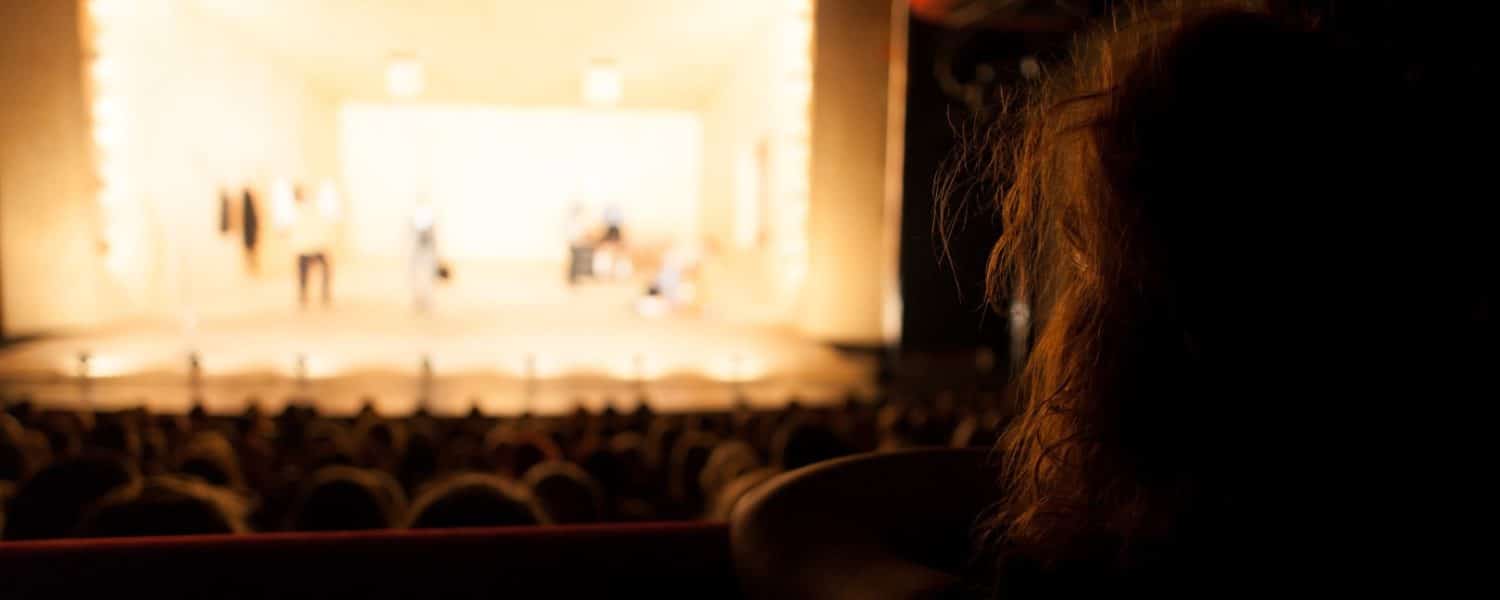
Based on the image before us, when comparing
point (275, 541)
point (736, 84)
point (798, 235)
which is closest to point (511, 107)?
point (736, 84)

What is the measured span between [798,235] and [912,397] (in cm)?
300

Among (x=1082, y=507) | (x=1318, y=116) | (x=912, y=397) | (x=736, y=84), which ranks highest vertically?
(x=736, y=84)

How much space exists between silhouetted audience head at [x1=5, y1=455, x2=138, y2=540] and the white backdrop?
13.7 metres

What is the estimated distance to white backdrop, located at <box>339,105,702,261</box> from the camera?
15.7 meters

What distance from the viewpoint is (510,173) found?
1588 centimetres

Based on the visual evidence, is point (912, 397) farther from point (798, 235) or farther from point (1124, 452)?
point (1124, 452)

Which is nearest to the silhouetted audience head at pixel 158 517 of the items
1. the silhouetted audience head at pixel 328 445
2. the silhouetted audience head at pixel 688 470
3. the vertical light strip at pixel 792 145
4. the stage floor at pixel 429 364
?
the silhouetted audience head at pixel 328 445

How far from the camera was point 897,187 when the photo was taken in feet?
20.4

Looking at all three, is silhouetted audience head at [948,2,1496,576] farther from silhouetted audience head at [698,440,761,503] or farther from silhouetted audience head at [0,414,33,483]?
silhouetted audience head at [0,414,33,483]

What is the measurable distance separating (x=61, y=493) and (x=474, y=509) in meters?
0.87

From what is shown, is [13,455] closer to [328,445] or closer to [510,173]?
[328,445]

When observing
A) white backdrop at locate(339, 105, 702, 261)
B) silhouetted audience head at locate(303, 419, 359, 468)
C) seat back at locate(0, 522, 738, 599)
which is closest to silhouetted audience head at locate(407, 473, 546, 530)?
seat back at locate(0, 522, 738, 599)

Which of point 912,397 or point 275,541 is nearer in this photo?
point 275,541

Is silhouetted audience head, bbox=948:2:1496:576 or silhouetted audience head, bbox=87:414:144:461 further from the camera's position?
silhouetted audience head, bbox=87:414:144:461
